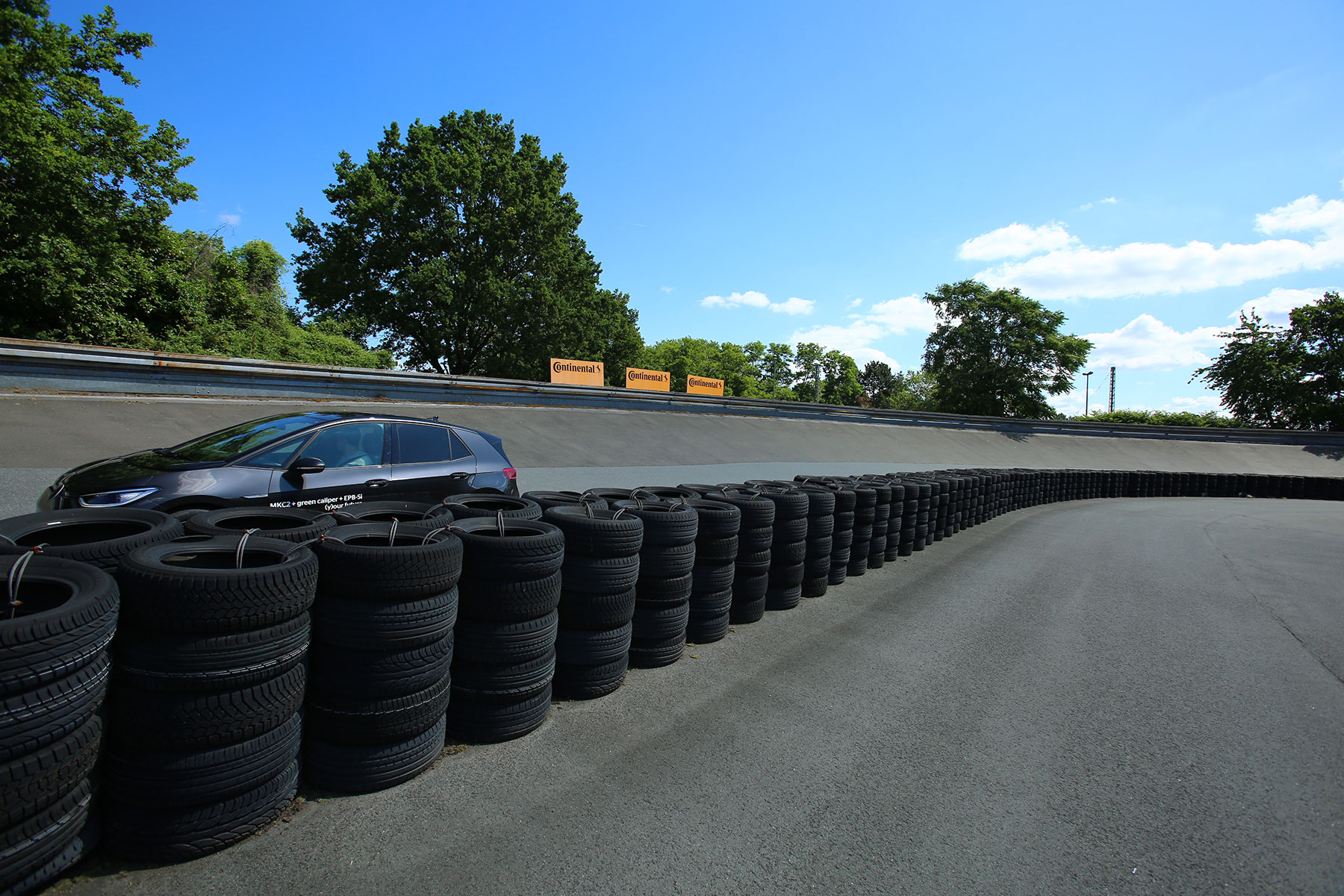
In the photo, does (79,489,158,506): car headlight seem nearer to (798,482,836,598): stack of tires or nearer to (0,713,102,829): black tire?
(0,713,102,829): black tire

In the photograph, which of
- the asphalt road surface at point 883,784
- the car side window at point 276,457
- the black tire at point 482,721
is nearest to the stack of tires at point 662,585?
the asphalt road surface at point 883,784

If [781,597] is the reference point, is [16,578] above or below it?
above

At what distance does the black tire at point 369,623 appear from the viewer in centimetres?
306

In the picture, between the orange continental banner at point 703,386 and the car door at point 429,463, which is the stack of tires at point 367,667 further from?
the orange continental banner at point 703,386

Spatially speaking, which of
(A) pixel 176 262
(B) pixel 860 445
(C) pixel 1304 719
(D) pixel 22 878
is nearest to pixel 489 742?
(D) pixel 22 878

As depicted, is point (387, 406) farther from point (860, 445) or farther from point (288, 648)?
point (860, 445)

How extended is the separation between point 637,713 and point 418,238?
37.1 metres

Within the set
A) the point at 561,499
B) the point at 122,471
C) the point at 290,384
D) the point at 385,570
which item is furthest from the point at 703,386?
the point at 385,570

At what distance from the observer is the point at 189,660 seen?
2.52 metres

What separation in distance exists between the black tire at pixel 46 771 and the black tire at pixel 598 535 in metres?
2.50

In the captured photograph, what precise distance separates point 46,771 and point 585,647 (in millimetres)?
2654

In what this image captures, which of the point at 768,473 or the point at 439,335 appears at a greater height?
the point at 439,335

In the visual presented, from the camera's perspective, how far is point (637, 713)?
13.6 feet

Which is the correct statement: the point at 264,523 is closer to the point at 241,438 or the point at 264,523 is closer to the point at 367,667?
the point at 367,667
